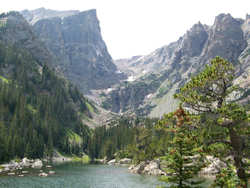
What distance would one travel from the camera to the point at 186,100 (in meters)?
28.1

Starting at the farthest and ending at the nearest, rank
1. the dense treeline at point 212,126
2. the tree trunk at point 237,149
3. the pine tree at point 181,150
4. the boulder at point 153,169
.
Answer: the boulder at point 153,169 < the pine tree at point 181,150 < the dense treeline at point 212,126 < the tree trunk at point 237,149

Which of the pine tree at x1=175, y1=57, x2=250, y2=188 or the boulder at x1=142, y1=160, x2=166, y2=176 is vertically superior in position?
the pine tree at x1=175, y1=57, x2=250, y2=188

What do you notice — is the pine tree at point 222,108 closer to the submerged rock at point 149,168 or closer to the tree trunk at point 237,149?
the tree trunk at point 237,149

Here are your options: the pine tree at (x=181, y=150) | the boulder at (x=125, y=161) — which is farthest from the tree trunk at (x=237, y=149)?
the boulder at (x=125, y=161)

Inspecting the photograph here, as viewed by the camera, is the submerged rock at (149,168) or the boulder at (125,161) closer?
the submerged rock at (149,168)

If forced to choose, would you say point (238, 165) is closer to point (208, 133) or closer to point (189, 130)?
point (208, 133)

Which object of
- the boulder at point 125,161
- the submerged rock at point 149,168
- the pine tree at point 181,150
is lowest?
the boulder at point 125,161

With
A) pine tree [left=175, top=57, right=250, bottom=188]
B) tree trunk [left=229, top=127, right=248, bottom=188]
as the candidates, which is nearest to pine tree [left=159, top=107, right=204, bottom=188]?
pine tree [left=175, top=57, right=250, bottom=188]

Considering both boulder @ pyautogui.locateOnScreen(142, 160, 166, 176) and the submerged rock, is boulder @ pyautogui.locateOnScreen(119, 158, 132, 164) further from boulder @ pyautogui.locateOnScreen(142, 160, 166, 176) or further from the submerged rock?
boulder @ pyautogui.locateOnScreen(142, 160, 166, 176)

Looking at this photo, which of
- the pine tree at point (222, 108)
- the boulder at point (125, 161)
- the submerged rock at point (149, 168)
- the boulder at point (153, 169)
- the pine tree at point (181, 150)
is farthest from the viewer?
the boulder at point (125, 161)

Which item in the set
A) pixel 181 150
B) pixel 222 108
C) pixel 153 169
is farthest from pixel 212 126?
pixel 153 169

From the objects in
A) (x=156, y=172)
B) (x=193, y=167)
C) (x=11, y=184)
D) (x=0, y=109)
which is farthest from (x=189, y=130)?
(x=0, y=109)

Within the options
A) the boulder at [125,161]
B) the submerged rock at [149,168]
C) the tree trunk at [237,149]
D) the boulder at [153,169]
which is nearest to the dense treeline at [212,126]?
the tree trunk at [237,149]

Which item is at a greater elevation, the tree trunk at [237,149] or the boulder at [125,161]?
the tree trunk at [237,149]
